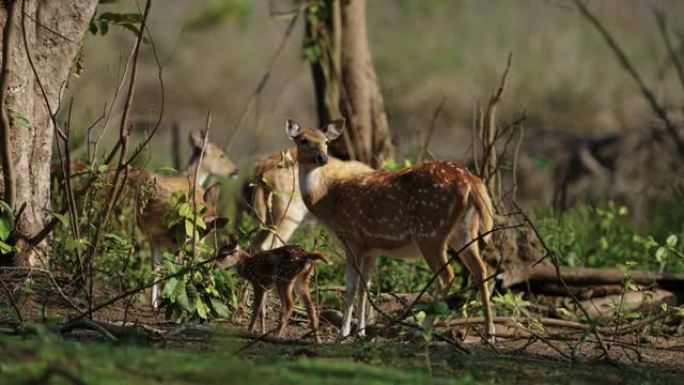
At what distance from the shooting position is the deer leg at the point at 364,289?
33.3 ft

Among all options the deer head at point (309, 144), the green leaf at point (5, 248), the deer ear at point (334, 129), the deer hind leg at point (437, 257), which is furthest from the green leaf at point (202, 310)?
the deer ear at point (334, 129)

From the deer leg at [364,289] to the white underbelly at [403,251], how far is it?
0.14 m

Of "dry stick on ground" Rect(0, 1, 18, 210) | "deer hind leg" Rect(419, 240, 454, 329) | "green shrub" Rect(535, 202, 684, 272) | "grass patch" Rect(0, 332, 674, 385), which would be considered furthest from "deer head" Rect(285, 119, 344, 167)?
"grass patch" Rect(0, 332, 674, 385)

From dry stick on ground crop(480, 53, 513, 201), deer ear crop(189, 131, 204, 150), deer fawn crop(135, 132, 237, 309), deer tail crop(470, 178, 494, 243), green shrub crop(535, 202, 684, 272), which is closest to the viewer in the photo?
deer tail crop(470, 178, 494, 243)

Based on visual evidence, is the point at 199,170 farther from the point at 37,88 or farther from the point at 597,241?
the point at 37,88

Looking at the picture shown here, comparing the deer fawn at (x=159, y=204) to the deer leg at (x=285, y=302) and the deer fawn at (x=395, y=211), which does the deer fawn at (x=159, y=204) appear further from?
the deer leg at (x=285, y=302)

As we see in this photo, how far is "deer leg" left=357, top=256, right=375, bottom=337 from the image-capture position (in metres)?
10.2

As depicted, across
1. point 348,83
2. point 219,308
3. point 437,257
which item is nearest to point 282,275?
point 219,308

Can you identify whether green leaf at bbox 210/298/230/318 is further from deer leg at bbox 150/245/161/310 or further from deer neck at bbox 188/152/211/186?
deer neck at bbox 188/152/211/186

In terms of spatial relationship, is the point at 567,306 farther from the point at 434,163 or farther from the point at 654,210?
the point at 654,210

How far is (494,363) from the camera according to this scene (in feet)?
28.1

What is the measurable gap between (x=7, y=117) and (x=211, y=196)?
7.82ft

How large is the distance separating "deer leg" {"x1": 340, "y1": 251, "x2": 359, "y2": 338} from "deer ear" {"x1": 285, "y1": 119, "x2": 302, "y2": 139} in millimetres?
1025

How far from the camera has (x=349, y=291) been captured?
1089cm
